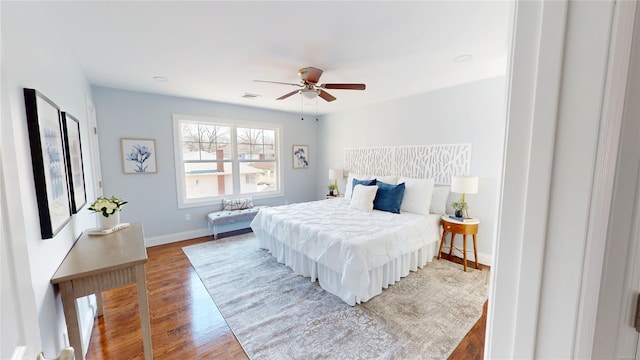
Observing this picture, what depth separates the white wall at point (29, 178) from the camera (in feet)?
1.98

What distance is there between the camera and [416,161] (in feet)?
12.6

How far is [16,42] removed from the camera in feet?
3.80

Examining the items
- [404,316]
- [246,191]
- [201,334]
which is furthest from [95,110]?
[404,316]

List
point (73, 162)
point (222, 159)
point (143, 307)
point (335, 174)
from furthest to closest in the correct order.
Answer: point (335, 174) < point (222, 159) < point (73, 162) < point (143, 307)

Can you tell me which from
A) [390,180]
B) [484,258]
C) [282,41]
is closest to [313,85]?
[282,41]

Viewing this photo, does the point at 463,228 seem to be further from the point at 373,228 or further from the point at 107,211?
the point at 107,211

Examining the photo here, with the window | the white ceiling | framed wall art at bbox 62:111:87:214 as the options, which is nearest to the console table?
framed wall art at bbox 62:111:87:214

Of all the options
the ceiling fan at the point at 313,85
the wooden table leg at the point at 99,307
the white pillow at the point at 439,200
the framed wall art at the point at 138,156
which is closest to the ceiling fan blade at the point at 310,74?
the ceiling fan at the point at 313,85

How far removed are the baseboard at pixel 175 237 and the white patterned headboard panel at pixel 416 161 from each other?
3.04 m

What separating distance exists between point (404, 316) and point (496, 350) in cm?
177

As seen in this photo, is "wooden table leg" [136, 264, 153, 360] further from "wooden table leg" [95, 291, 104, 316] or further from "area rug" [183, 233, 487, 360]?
"wooden table leg" [95, 291, 104, 316]

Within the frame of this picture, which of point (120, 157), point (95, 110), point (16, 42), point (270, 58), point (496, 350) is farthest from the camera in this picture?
point (120, 157)

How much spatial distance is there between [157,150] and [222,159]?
1.04 meters

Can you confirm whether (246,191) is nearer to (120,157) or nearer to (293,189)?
(293,189)
